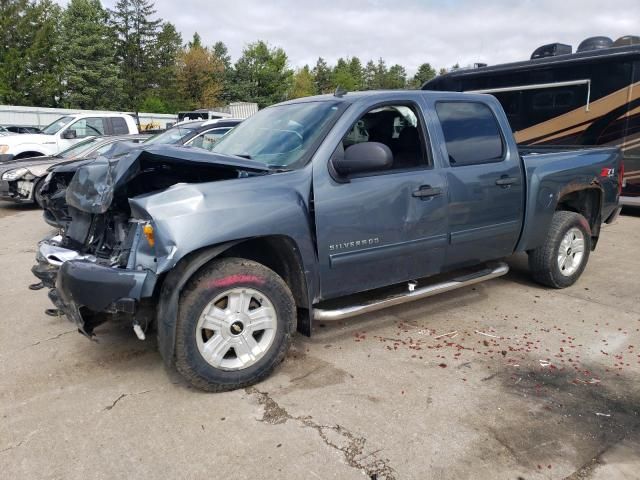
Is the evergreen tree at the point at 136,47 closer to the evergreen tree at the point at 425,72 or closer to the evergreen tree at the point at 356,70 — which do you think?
the evergreen tree at the point at 356,70

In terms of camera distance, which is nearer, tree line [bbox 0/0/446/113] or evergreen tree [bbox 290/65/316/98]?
tree line [bbox 0/0/446/113]

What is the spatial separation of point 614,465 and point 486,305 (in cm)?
238

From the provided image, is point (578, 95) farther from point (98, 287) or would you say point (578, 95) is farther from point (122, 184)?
point (98, 287)

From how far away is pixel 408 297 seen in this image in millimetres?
3992

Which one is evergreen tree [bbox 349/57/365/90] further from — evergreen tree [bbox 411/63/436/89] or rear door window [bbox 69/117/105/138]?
rear door window [bbox 69/117/105/138]

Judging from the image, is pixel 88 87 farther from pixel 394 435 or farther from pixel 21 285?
pixel 394 435

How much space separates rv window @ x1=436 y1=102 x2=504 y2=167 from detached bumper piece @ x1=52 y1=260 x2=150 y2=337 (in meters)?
2.58

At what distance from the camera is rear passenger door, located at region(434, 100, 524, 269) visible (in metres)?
4.21

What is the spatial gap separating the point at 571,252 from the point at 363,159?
3041 mm

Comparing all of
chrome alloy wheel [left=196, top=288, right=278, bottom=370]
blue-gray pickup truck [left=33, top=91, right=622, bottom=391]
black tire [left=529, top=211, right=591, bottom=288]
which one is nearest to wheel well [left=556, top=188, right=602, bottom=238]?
black tire [left=529, top=211, right=591, bottom=288]

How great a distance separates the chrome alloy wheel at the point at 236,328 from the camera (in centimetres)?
321

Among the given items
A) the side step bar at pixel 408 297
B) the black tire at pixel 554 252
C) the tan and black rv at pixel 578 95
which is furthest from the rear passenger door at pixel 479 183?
the tan and black rv at pixel 578 95

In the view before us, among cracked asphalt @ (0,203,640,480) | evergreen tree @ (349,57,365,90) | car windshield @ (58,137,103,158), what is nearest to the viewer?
cracked asphalt @ (0,203,640,480)

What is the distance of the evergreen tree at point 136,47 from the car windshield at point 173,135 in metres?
45.6
